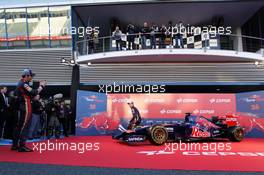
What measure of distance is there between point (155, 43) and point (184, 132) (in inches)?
335

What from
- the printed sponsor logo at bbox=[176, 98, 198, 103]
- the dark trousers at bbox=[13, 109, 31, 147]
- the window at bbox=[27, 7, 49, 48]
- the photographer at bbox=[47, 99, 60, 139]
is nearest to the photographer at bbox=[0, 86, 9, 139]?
the photographer at bbox=[47, 99, 60, 139]

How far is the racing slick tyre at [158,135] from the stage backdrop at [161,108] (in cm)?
599

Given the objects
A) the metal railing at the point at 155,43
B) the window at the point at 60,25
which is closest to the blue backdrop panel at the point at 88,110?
the metal railing at the point at 155,43

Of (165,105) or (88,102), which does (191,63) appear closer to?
(165,105)

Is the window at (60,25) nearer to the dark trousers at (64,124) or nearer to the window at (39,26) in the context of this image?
the window at (39,26)

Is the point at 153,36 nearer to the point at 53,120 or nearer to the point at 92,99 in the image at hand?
the point at 92,99

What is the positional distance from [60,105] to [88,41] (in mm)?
6375

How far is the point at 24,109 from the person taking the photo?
9.08m

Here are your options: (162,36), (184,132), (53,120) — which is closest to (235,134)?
(184,132)

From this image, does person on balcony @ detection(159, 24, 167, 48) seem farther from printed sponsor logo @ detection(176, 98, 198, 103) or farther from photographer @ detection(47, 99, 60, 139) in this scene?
photographer @ detection(47, 99, 60, 139)

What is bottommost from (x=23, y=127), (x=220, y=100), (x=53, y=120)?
(x=53, y=120)

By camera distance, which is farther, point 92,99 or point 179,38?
point 179,38

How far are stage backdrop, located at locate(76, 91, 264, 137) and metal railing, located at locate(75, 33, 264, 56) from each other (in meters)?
2.90

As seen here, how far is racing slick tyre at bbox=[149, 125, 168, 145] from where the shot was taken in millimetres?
12953
